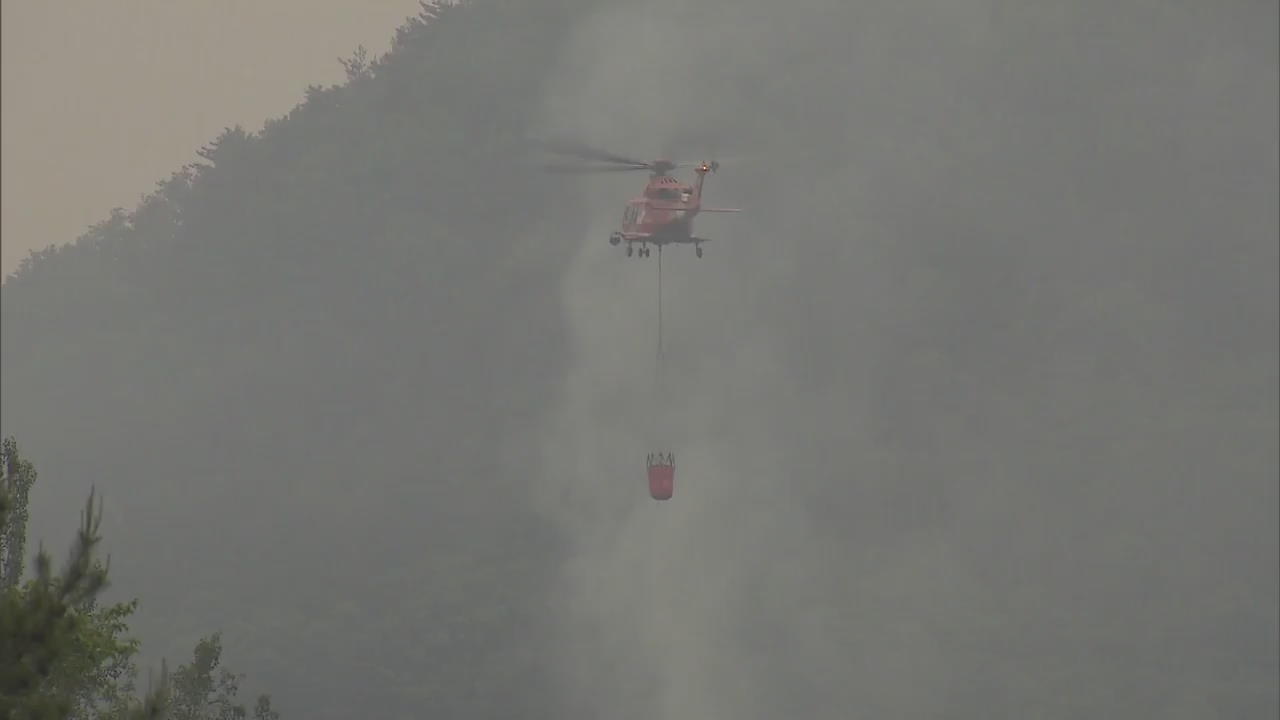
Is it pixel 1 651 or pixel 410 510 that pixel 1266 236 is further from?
pixel 1 651

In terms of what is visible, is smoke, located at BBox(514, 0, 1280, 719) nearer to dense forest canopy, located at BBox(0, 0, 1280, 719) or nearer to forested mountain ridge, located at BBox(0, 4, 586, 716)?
dense forest canopy, located at BBox(0, 0, 1280, 719)

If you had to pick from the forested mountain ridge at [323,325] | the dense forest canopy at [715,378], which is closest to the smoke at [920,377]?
the dense forest canopy at [715,378]

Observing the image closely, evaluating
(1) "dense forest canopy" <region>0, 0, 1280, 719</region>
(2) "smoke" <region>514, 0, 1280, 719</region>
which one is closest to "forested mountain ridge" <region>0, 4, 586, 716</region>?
(1) "dense forest canopy" <region>0, 0, 1280, 719</region>

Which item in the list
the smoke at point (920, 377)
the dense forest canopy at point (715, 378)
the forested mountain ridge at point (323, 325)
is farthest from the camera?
the forested mountain ridge at point (323, 325)

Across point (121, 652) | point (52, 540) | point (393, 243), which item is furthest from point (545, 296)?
point (121, 652)

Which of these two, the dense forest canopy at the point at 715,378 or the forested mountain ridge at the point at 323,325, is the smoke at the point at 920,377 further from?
the forested mountain ridge at the point at 323,325
